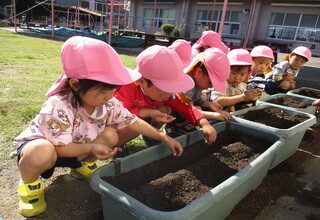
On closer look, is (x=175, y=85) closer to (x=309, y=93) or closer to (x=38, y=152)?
(x=38, y=152)

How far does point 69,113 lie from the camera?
1.19m

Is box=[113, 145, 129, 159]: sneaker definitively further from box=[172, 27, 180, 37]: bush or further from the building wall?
box=[172, 27, 180, 37]: bush

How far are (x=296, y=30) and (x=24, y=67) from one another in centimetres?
1418

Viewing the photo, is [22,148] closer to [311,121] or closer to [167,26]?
[311,121]

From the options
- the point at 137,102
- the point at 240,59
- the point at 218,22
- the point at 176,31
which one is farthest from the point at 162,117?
the point at 218,22

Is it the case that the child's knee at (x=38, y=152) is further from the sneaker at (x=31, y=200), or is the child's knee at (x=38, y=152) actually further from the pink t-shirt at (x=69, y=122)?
the sneaker at (x=31, y=200)

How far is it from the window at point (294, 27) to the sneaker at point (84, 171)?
1539 cm

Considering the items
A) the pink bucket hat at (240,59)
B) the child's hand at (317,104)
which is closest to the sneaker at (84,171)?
the pink bucket hat at (240,59)

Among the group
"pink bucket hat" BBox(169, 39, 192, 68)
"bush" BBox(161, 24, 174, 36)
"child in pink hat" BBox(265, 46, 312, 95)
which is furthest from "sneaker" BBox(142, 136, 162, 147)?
"bush" BBox(161, 24, 174, 36)

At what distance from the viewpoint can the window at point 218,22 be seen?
1563 centimetres

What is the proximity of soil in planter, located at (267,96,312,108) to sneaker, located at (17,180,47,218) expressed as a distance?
239cm

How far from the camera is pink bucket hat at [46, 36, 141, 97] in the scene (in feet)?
3.49

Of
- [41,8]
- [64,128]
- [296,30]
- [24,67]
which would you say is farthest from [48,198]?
[41,8]

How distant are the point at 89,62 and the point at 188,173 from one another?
74 centimetres
